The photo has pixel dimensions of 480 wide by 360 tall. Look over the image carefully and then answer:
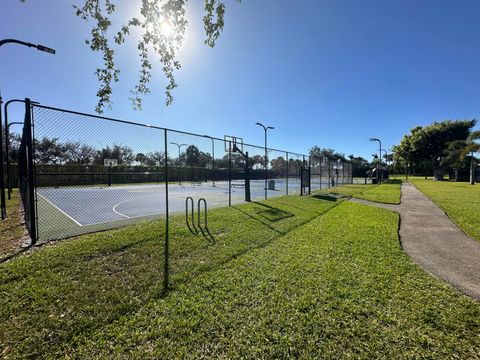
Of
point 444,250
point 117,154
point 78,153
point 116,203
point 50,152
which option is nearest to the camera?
point 444,250

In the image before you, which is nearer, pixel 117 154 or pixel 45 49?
pixel 45 49

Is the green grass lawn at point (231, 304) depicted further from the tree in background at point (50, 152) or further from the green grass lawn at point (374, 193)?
the green grass lawn at point (374, 193)

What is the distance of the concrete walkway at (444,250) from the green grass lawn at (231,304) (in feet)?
1.15

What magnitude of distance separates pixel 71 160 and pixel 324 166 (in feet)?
77.6

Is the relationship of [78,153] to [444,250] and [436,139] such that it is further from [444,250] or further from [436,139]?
[436,139]

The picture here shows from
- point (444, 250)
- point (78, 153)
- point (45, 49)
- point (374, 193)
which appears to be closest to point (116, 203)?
point (78, 153)

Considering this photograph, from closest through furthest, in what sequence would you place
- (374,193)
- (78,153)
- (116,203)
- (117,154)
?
(78,153)
(117,154)
(116,203)
(374,193)

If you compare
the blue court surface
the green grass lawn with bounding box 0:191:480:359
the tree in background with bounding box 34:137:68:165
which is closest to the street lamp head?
the tree in background with bounding box 34:137:68:165

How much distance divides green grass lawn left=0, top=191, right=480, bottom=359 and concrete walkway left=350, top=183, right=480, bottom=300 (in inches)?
13.8

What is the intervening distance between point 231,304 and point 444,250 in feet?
16.2

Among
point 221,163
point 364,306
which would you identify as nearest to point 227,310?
point 364,306

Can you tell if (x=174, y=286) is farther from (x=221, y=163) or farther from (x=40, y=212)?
(x=221, y=163)

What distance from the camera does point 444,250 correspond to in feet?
17.6

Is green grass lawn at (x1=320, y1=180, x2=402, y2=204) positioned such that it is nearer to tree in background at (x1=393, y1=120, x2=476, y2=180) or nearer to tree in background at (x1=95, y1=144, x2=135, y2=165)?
tree in background at (x1=95, y1=144, x2=135, y2=165)
